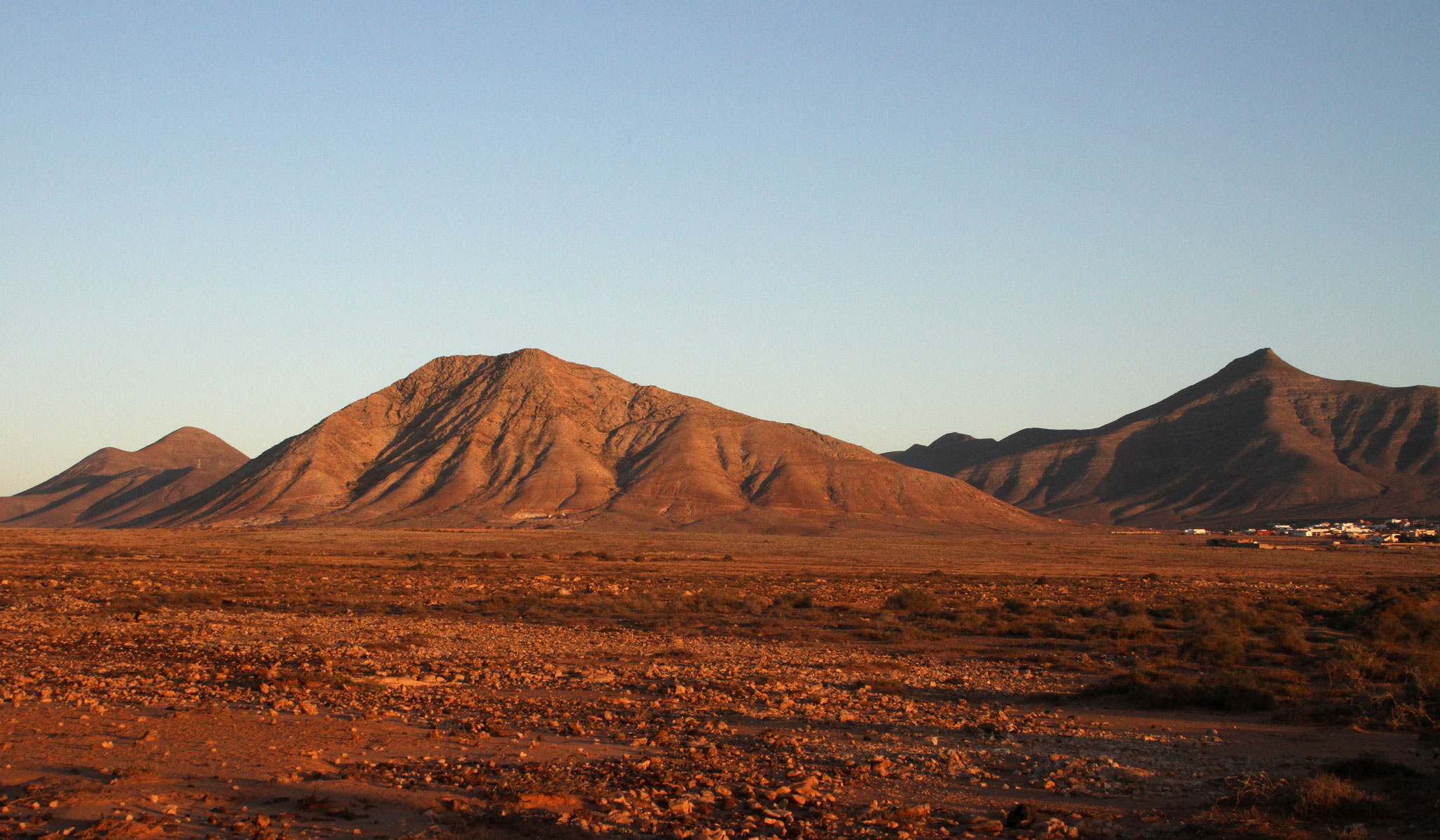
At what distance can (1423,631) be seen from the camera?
22234mm

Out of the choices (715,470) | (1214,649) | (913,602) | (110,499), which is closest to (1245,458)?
(715,470)

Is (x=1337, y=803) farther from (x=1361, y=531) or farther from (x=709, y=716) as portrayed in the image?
(x=1361, y=531)

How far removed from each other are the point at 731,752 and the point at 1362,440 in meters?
171

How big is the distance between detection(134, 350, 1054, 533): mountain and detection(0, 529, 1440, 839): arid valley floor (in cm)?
7978

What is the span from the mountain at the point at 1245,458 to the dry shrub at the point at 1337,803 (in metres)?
137

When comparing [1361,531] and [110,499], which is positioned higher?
[110,499]

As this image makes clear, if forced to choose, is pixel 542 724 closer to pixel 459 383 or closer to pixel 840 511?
pixel 840 511

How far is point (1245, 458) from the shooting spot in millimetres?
154375

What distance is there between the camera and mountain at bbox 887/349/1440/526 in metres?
139

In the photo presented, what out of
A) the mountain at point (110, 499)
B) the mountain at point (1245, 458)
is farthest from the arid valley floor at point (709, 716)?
the mountain at point (110, 499)

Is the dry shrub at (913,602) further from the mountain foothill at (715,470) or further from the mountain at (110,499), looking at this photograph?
the mountain at (110,499)

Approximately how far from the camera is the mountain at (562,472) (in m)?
113

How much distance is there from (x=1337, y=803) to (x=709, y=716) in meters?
7.47

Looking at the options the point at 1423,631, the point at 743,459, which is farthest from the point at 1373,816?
the point at 743,459
